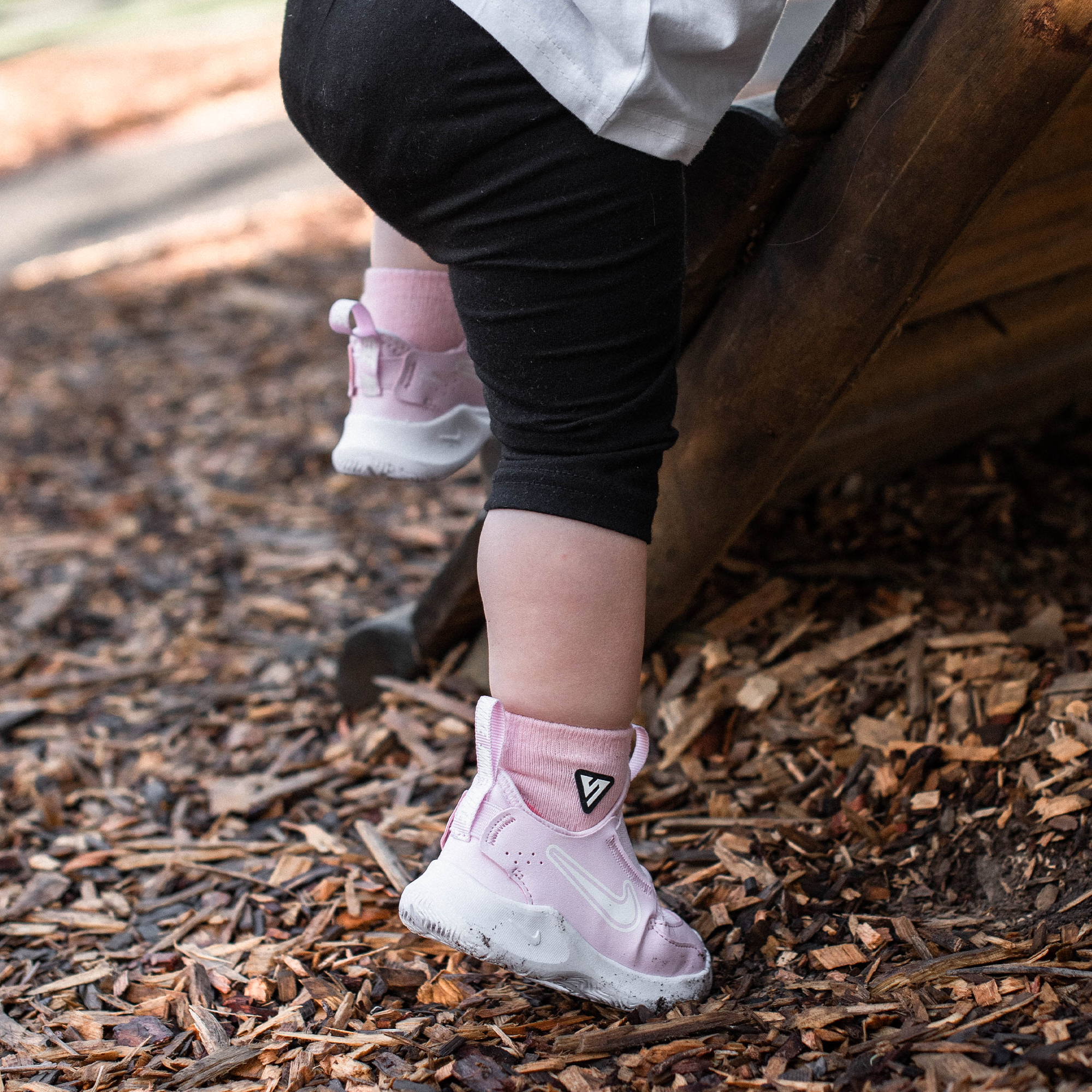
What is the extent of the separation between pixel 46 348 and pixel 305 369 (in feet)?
3.83

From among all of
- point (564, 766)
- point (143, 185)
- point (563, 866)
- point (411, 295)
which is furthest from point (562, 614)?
point (143, 185)

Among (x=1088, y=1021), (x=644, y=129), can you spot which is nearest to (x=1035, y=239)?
(x=644, y=129)

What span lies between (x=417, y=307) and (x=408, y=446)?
185mm

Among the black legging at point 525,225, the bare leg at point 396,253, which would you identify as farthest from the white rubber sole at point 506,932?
the bare leg at point 396,253

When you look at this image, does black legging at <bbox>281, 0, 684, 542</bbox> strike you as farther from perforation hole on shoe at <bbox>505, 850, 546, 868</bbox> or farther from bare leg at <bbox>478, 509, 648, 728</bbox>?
perforation hole on shoe at <bbox>505, 850, 546, 868</bbox>

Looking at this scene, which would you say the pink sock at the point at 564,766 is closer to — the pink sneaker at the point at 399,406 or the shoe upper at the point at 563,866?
the shoe upper at the point at 563,866

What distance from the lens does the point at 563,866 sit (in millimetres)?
1195

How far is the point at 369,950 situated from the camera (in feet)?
4.76

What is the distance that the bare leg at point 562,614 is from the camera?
1.13 m

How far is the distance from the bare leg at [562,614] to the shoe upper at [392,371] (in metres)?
0.41

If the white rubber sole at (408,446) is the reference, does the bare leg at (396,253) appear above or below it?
above

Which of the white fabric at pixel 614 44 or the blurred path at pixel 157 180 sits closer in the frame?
the white fabric at pixel 614 44

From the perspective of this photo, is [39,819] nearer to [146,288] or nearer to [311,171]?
[146,288]

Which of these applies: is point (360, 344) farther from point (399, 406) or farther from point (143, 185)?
point (143, 185)
